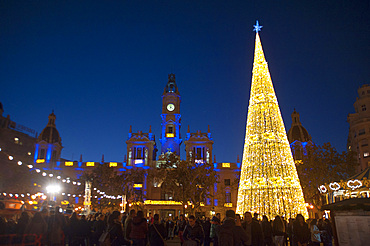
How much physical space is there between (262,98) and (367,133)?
1645 inches

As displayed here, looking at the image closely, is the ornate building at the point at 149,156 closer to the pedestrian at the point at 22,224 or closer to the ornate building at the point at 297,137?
the ornate building at the point at 297,137

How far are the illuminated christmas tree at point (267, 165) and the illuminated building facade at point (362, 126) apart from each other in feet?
129

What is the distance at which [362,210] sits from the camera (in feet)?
26.6

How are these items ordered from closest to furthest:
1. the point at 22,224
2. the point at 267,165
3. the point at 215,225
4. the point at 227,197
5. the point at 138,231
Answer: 1. the point at 215,225
2. the point at 138,231
3. the point at 22,224
4. the point at 267,165
5. the point at 227,197

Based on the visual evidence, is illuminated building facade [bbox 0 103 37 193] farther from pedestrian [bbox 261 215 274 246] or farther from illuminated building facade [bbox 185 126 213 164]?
pedestrian [bbox 261 215 274 246]

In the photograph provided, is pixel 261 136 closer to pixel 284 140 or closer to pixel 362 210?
pixel 284 140

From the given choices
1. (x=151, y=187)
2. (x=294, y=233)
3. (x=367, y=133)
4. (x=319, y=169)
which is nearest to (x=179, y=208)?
(x=151, y=187)

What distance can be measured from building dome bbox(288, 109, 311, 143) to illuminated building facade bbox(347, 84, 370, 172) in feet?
27.0

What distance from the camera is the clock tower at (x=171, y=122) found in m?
58.4

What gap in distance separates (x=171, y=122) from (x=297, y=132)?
24.9m

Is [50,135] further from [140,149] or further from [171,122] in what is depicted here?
[171,122]

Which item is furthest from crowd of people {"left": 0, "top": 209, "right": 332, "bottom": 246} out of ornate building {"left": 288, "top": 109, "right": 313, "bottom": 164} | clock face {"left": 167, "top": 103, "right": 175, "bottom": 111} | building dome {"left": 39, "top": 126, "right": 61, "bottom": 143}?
building dome {"left": 39, "top": 126, "right": 61, "bottom": 143}

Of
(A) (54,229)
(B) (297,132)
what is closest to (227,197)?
(B) (297,132)

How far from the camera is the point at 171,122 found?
194 feet
